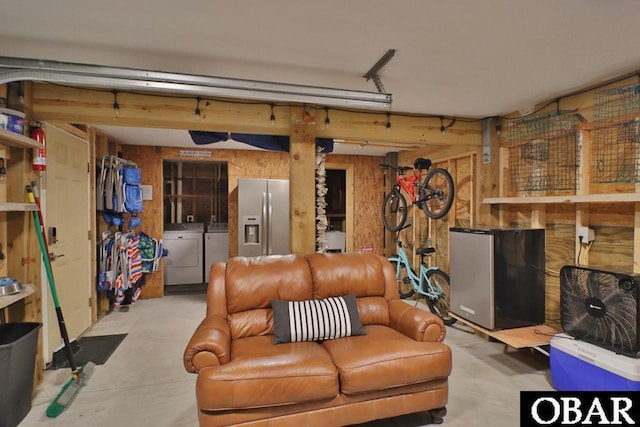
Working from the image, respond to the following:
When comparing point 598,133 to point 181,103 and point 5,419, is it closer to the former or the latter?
point 181,103

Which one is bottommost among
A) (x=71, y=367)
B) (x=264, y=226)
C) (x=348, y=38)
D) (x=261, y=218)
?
(x=71, y=367)

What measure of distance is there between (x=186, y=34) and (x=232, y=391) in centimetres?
202

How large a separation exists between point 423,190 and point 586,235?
5.24ft

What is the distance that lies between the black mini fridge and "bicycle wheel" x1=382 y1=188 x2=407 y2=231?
1314mm

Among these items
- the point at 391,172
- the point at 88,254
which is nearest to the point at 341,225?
the point at 391,172

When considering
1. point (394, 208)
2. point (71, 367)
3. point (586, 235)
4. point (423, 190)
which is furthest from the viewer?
point (394, 208)

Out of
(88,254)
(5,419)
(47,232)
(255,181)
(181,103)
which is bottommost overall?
(5,419)

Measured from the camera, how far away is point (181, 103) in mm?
2875

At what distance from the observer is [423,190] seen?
388 cm

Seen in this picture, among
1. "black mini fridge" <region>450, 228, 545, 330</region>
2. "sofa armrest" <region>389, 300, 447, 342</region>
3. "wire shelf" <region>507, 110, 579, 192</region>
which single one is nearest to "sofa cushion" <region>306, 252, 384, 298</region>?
"sofa armrest" <region>389, 300, 447, 342</region>

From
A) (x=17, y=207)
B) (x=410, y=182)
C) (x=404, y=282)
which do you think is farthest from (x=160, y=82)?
(x=404, y=282)

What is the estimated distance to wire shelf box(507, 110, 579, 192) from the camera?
285 centimetres

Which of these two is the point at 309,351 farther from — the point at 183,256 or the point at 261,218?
the point at 183,256

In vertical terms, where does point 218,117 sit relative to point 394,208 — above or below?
above
